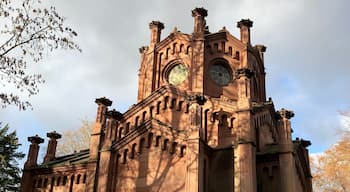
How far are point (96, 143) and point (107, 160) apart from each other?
1.89 meters

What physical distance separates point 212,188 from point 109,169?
4833 mm

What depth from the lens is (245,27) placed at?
2848 centimetres

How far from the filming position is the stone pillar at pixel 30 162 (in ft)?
71.8

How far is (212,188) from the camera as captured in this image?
18.0m

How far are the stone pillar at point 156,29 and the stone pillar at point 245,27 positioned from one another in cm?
568

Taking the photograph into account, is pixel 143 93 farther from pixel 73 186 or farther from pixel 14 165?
pixel 14 165

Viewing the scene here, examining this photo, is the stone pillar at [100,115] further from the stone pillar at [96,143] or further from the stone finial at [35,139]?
the stone finial at [35,139]

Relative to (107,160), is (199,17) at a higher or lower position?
higher

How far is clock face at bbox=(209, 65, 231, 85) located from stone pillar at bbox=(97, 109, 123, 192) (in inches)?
336

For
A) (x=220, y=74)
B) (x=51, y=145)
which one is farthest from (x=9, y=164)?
(x=220, y=74)

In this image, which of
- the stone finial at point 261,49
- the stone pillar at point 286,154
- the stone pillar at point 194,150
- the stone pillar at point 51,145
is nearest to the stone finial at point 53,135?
the stone pillar at point 51,145

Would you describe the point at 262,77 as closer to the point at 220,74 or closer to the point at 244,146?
the point at 220,74

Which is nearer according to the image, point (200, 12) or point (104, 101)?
point (104, 101)

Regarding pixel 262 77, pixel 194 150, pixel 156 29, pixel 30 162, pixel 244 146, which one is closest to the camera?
pixel 194 150
